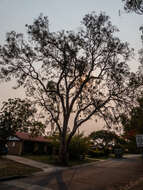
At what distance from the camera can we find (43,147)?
113 ft

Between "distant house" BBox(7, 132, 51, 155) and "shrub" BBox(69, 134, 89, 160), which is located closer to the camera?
"shrub" BBox(69, 134, 89, 160)

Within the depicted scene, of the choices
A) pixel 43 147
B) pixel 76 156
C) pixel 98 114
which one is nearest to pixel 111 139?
pixel 43 147

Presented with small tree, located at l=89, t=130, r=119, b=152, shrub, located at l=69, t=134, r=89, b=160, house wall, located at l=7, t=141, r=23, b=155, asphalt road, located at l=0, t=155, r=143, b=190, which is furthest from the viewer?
small tree, located at l=89, t=130, r=119, b=152

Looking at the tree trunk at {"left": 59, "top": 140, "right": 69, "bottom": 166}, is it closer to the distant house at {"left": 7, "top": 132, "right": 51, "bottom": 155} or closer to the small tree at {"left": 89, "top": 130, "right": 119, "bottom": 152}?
the distant house at {"left": 7, "top": 132, "right": 51, "bottom": 155}

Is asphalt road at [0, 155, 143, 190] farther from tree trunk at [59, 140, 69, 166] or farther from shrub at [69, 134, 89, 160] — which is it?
shrub at [69, 134, 89, 160]

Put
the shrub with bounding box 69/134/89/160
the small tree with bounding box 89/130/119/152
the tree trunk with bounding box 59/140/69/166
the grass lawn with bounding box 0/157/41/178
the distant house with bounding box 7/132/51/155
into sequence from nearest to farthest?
the grass lawn with bounding box 0/157/41/178 < the tree trunk with bounding box 59/140/69/166 < the shrub with bounding box 69/134/89/160 < the distant house with bounding box 7/132/51/155 < the small tree with bounding box 89/130/119/152

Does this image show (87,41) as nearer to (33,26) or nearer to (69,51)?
(69,51)

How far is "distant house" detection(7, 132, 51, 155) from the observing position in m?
29.0

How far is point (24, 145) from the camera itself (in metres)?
30.3

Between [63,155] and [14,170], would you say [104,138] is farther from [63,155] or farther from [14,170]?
[14,170]

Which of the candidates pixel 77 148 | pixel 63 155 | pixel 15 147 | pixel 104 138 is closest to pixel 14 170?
pixel 63 155

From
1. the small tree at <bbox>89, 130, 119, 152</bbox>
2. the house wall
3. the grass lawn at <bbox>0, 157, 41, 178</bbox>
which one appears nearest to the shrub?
the house wall

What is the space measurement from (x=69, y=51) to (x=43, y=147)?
73.9ft

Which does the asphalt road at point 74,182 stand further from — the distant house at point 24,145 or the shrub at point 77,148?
the distant house at point 24,145
